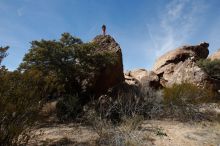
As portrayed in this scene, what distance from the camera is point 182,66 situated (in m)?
21.5

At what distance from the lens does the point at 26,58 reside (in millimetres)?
12352

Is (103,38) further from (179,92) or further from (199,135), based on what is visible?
(199,135)

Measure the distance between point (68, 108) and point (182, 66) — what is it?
39.5ft

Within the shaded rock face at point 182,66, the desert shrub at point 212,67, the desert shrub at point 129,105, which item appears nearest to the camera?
the desert shrub at point 129,105

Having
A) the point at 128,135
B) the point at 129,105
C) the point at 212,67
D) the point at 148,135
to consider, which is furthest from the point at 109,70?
the point at 212,67

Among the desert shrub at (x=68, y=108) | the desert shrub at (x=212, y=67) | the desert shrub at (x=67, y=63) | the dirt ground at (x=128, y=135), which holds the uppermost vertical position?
the desert shrub at (x=212, y=67)

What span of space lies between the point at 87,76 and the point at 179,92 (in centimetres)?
408

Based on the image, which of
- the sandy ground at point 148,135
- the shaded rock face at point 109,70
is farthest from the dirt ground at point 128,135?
the shaded rock face at point 109,70

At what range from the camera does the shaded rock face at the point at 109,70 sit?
13.7 m

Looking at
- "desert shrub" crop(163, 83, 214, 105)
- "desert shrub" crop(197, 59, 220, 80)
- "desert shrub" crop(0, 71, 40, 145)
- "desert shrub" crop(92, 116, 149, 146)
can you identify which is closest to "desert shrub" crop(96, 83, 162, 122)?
"desert shrub" crop(163, 83, 214, 105)

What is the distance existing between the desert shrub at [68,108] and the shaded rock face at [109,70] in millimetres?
Result: 2075

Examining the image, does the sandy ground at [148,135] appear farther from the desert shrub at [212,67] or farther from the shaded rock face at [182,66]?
the desert shrub at [212,67]

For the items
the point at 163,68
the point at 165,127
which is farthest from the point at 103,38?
the point at 163,68

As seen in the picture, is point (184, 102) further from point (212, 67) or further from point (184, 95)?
point (212, 67)
